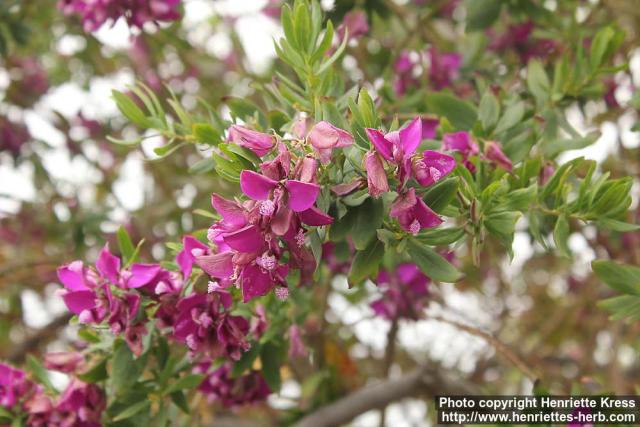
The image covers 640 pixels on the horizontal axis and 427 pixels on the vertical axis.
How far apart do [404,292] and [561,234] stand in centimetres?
72

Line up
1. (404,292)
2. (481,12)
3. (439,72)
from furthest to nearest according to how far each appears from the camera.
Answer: (439,72)
(404,292)
(481,12)

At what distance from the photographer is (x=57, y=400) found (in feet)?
4.58

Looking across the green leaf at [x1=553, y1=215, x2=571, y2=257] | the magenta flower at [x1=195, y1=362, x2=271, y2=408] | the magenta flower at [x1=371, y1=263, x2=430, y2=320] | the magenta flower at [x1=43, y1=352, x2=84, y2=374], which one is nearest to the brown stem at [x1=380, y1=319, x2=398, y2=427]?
the magenta flower at [x1=371, y1=263, x2=430, y2=320]

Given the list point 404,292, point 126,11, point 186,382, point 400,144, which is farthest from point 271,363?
point 126,11

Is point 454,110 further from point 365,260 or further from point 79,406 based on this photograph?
point 79,406

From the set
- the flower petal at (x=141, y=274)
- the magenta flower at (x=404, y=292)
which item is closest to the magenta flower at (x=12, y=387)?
the flower petal at (x=141, y=274)

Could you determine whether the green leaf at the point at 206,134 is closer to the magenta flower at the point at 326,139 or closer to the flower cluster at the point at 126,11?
the magenta flower at the point at 326,139

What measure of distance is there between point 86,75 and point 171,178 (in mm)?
663

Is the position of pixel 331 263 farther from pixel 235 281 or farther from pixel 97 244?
pixel 97 244

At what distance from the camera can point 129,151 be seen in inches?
118

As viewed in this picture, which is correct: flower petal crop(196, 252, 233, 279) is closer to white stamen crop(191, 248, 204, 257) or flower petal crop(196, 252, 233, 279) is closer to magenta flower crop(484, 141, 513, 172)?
white stamen crop(191, 248, 204, 257)

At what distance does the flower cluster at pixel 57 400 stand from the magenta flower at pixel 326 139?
781 millimetres

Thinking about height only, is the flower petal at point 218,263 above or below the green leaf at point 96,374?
above

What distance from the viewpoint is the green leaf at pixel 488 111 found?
4.58ft
